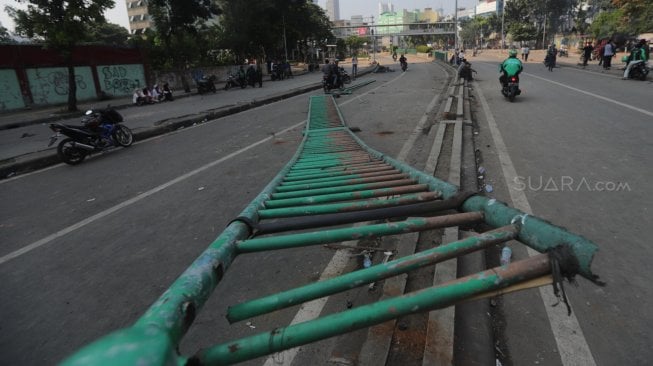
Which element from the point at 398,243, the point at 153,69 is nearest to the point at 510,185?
the point at 398,243

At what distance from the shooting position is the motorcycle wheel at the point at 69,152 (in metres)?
8.06

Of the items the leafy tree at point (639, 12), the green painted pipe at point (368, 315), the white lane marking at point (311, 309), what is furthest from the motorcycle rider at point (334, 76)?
the leafy tree at point (639, 12)

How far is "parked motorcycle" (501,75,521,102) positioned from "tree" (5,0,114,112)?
16.3m

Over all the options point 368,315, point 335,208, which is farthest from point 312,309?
point 368,315

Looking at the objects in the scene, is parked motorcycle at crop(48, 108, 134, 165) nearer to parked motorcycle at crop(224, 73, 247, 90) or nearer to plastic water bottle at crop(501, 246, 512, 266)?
plastic water bottle at crop(501, 246, 512, 266)

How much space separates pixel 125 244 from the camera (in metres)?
4.07

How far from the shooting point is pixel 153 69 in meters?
29.5

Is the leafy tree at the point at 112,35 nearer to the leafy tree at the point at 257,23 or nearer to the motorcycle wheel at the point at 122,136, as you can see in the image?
the leafy tree at the point at 257,23

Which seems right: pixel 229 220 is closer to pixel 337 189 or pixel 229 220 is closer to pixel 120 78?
pixel 337 189

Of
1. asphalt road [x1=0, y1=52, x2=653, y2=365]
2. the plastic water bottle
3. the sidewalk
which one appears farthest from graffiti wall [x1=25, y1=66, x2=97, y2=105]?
the plastic water bottle

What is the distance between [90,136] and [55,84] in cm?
1664

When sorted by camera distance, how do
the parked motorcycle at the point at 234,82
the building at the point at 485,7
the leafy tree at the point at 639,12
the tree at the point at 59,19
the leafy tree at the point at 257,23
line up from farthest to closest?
the building at the point at 485,7 → the leafy tree at the point at 257,23 → the leafy tree at the point at 639,12 → the parked motorcycle at the point at 234,82 → the tree at the point at 59,19

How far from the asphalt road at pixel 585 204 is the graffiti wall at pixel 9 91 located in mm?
22168

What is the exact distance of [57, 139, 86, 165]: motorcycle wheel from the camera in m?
8.06
